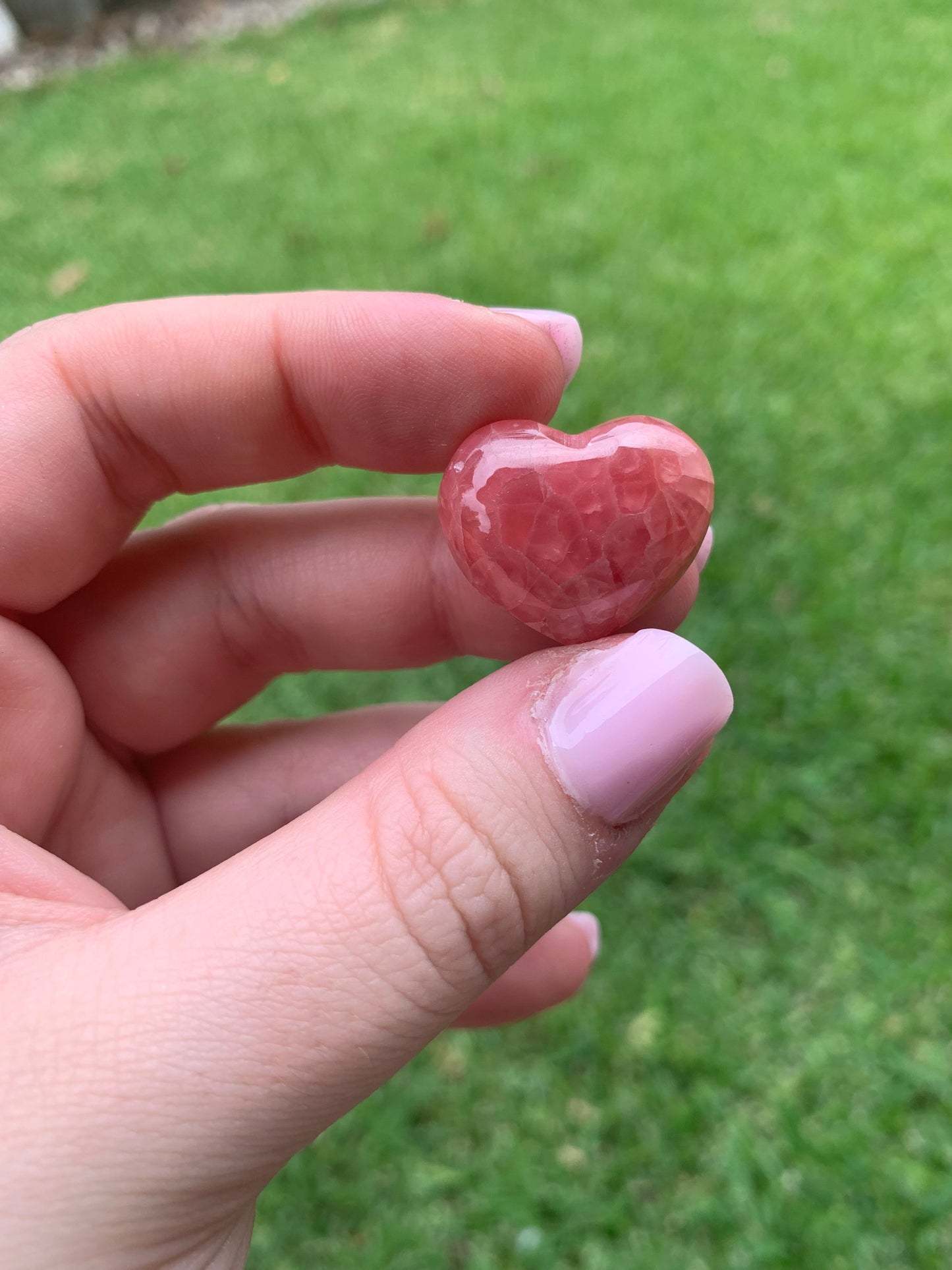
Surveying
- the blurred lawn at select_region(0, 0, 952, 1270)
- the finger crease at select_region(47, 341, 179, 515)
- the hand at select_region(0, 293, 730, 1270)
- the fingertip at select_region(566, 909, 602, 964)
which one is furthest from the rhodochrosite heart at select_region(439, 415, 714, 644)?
the blurred lawn at select_region(0, 0, 952, 1270)

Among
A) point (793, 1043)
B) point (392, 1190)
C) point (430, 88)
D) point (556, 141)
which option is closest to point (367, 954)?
point (392, 1190)

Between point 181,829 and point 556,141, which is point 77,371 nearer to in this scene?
point 181,829

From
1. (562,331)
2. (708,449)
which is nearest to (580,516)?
(562,331)

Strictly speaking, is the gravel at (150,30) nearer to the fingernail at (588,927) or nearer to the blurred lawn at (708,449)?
the blurred lawn at (708,449)

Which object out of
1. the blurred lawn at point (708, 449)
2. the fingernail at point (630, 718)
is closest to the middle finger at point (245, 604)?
the fingernail at point (630, 718)

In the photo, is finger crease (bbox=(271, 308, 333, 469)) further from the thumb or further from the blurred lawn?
the blurred lawn

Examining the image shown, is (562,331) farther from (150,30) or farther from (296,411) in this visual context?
(150,30)
